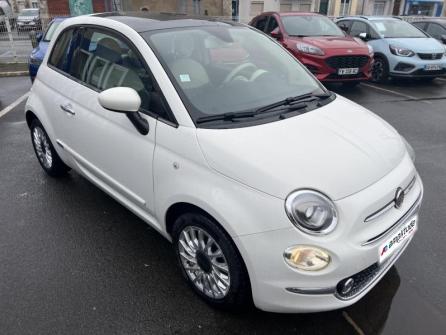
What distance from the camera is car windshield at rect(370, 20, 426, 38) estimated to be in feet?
31.7

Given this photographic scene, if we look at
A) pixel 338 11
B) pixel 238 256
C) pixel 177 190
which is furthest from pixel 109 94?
pixel 338 11

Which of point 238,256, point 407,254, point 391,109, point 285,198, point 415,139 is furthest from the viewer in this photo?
point 391,109

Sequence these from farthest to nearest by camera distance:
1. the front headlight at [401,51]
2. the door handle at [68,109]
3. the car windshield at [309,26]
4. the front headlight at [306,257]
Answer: the front headlight at [401,51]
the car windshield at [309,26]
the door handle at [68,109]
the front headlight at [306,257]

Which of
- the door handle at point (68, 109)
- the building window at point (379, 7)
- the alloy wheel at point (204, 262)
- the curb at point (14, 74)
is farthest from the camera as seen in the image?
the building window at point (379, 7)

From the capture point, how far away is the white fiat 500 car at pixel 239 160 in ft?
6.68

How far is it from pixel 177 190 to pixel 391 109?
615 centimetres

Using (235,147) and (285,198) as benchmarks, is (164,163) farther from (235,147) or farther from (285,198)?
(285,198)

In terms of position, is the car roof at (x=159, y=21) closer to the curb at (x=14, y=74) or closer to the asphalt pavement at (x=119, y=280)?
the asphalt pavement at (x=119, y=280)

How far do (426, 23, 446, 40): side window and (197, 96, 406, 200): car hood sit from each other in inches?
417

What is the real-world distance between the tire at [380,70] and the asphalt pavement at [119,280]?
5721 millimetres

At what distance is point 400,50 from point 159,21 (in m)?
7.71

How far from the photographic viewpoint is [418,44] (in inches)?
361

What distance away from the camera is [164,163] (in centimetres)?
A: 248

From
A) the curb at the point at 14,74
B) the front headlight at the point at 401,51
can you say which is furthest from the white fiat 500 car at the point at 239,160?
the curb at the point at 14,74
